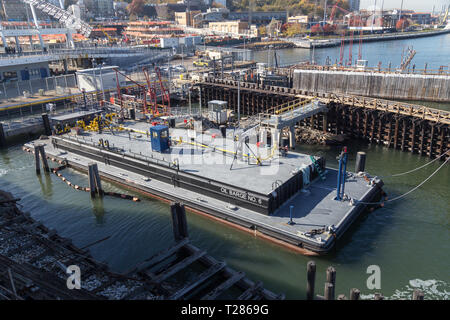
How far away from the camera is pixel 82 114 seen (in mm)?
37844

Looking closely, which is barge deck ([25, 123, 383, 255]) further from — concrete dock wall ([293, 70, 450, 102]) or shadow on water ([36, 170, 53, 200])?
concrete dock wall ([293, 70, 450, 102])

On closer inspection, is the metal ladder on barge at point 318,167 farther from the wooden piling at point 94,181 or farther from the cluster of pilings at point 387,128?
the wooden piling at point 94,181

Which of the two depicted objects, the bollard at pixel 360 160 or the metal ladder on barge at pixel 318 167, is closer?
the metal ladder on barge at pixel 318 167

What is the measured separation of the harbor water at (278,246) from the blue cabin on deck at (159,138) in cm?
425

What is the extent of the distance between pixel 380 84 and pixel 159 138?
1661 inches

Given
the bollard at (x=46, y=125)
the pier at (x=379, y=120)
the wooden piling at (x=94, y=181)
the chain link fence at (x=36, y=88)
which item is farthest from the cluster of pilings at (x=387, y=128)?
the chain link fence at (x=36, y=88)

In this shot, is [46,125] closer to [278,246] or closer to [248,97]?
[248,97]

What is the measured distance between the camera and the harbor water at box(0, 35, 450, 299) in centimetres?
1812

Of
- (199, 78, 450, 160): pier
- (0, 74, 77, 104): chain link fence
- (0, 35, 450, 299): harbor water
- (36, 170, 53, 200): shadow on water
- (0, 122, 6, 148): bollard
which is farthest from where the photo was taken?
(0, 74, 77, 104): chain link fence

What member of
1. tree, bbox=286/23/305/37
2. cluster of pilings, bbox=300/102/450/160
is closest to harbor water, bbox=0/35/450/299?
cluster of pilings, bbox=300/102/450/160

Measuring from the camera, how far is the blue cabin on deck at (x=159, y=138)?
27855 millimetres

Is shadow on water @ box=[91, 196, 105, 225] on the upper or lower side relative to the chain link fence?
lower

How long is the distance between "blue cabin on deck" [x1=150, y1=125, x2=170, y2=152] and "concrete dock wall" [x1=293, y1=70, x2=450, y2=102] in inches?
1487
